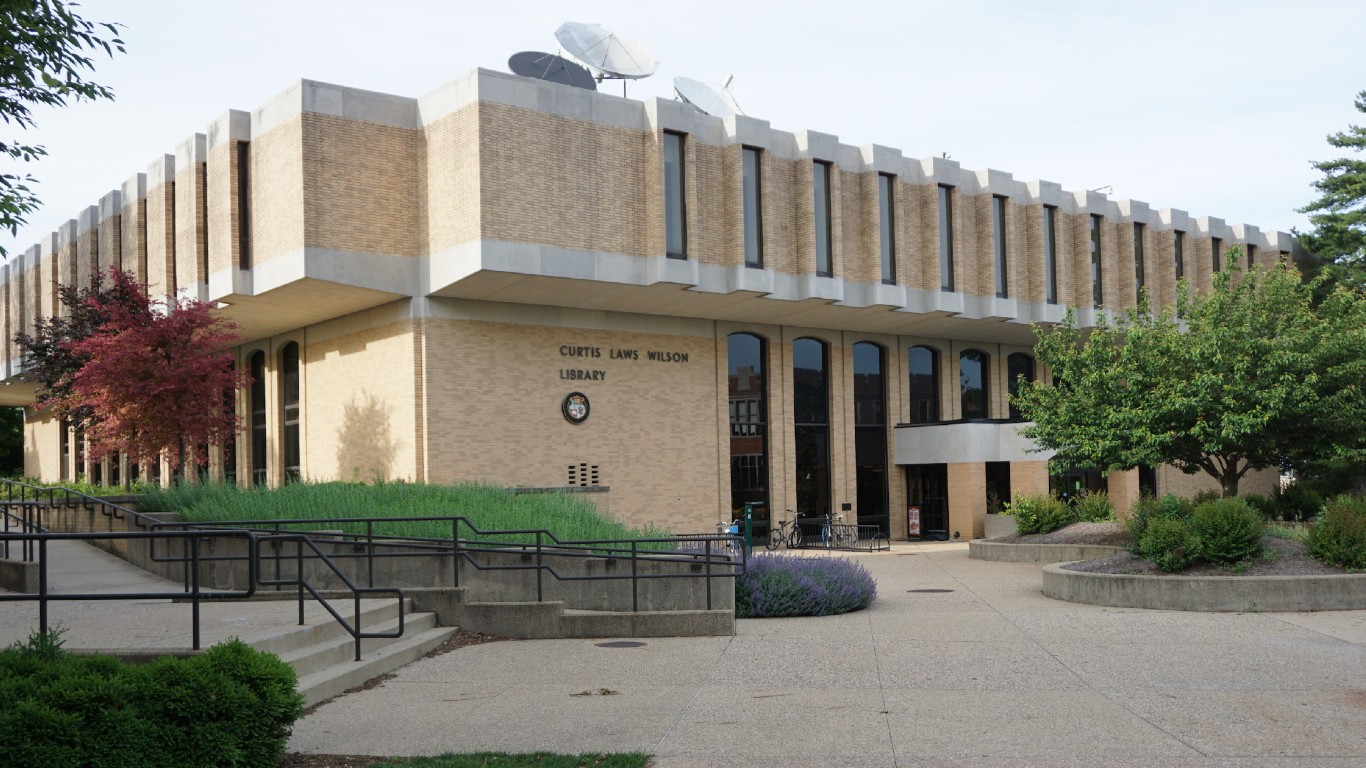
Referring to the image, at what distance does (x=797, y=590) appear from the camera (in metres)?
16.0

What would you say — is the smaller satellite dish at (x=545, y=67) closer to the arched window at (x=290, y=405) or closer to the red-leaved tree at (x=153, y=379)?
the red-leaved tree at (x=153, y=379)

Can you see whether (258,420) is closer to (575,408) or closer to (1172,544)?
(575,408)

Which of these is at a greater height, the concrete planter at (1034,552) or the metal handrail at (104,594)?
the metal handrail at (104,594)

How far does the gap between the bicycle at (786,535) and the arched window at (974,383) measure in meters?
9.07

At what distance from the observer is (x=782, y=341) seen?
34750mm

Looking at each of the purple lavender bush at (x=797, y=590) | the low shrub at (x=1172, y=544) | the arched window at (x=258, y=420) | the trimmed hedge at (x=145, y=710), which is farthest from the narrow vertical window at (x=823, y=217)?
the trimmed hedge at (x=145, y=710)

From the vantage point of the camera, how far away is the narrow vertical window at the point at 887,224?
33.2 meters

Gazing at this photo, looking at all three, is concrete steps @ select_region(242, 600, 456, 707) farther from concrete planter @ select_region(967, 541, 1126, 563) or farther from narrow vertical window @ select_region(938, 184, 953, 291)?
narrow vertical window @ select_region(938, 184, 953, 291)

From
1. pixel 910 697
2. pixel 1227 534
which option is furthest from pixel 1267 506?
pixel 910 697

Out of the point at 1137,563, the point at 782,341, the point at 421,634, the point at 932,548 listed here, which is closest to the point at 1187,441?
the point at 1137,563

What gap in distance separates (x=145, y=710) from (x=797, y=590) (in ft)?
33.5

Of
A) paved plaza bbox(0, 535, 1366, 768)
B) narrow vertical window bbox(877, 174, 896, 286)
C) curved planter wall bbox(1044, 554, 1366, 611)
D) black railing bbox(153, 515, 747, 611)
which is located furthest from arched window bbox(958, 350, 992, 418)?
black railing bbox(153, 515, 747, 611)

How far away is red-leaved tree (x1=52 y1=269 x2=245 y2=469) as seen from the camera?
24938 millimetres

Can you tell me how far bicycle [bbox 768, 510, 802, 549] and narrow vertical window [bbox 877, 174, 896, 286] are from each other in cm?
744
